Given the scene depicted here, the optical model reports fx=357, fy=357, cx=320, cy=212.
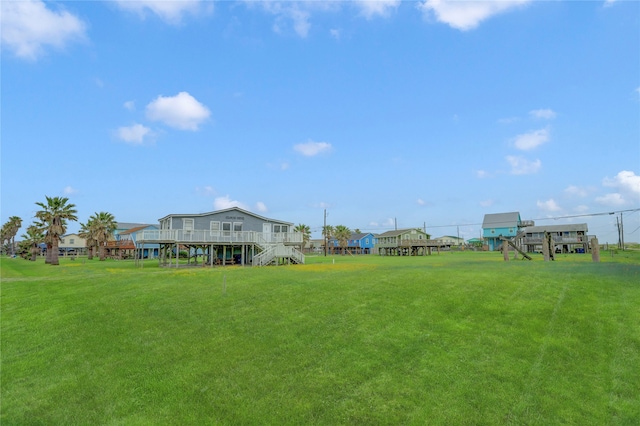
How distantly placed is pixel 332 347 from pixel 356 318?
2.22 metres

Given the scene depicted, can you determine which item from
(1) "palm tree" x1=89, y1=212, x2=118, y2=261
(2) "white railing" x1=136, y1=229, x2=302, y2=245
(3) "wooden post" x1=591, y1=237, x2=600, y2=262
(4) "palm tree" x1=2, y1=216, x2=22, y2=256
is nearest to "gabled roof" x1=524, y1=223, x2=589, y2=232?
(3) "wooden post" x1=591, y1=237, x2=600, y2=262

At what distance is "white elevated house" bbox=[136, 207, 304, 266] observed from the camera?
34.7m

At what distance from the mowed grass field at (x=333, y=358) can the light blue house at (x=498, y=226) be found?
262ft

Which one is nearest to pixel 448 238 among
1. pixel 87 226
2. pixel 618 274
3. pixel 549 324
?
pixel 87 226

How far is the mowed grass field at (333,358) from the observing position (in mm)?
6777

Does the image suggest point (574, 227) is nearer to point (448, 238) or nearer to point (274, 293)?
point (448, 238)

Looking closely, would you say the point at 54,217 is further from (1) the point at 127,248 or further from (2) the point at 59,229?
(1) the point at 127,248

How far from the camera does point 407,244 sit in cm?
6309

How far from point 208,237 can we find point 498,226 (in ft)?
253

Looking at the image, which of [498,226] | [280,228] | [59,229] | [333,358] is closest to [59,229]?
[59,229]

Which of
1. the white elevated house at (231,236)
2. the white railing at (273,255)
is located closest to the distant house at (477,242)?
the white elevated house at (231,236)

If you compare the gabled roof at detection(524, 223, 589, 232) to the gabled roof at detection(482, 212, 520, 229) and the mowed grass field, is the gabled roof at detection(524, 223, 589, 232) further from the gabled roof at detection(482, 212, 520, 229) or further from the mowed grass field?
the mowed grass field

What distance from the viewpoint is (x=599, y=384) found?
748 centimetres

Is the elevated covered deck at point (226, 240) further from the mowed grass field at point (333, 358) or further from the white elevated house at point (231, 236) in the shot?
the mowed grass field at point (333, 358)
